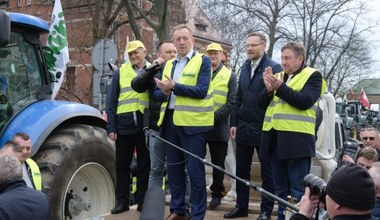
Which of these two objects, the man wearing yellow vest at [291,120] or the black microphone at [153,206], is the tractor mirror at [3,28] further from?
the black microphone at [153,206]

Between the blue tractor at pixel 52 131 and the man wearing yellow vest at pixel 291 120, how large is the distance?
193cm

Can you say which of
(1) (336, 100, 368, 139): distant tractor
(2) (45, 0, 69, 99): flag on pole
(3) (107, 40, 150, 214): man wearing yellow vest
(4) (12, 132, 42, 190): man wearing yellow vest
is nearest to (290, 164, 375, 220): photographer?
Answer: (4) (12, 132, 42, 190): man wearing yellow vest

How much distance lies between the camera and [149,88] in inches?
200

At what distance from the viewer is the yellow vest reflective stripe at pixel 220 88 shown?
219 inches

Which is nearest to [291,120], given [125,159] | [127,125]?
[127,125]

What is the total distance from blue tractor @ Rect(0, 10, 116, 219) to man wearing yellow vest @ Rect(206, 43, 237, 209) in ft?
3.79

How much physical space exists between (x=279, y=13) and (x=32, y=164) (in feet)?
99.3

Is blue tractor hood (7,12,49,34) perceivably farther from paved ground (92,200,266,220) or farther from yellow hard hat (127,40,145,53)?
paved ground (92,200,266,220)

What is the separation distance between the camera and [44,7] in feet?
68.1

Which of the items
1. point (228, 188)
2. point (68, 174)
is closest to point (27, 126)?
point (68, 174)

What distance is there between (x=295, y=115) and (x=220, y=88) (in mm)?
1402

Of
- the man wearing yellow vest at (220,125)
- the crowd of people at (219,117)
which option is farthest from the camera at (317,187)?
the man wearing yellow vest at (220,125)

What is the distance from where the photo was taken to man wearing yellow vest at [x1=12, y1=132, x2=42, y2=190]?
4.34 m

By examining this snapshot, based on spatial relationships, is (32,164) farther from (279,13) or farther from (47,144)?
(279,13)
